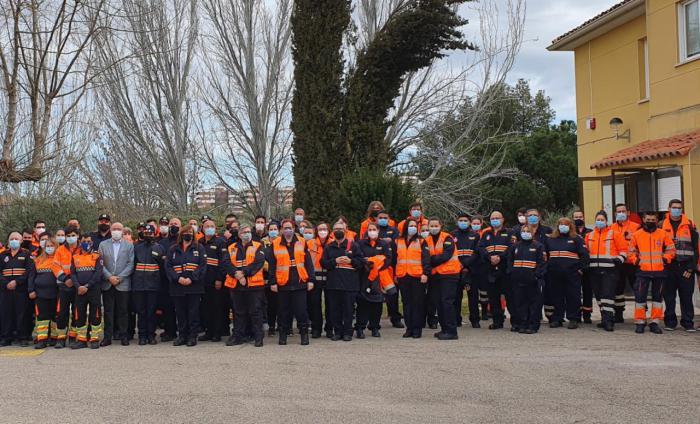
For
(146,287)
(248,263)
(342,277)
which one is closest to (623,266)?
(342,277)

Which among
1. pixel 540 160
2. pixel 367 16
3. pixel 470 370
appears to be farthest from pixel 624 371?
pixel 540 160

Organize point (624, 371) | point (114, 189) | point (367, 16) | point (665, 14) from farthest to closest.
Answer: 1. point (114, 189)
2. point (367, 16)
3. point (665, 14)
4. point (624, 371)

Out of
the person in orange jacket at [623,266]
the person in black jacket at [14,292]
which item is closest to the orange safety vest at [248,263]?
the person in black jacket at [14,292]

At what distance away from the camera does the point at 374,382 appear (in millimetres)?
7520

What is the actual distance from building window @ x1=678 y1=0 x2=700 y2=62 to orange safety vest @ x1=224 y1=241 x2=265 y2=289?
11.1m

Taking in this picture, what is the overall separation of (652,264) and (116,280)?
28.4ft

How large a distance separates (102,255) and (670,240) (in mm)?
9215

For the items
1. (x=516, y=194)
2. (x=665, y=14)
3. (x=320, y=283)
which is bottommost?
(x=320, y=283)

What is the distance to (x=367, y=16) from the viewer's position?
22.6m

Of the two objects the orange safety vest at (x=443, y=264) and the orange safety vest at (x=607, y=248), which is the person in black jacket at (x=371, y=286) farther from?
the orange safety vest at (x=607, y=248)

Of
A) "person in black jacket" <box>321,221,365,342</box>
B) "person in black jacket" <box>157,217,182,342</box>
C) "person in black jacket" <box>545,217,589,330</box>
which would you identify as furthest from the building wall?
"person in black jacket" <box>157,217,182,342</box>

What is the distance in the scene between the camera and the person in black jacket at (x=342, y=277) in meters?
10.8

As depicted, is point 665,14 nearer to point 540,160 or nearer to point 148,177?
point 148,177

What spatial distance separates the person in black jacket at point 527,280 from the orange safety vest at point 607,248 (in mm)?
997
